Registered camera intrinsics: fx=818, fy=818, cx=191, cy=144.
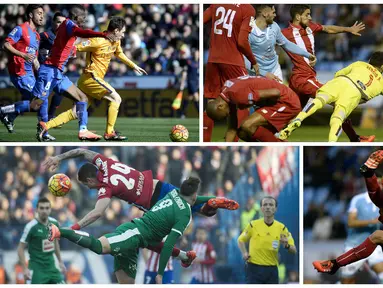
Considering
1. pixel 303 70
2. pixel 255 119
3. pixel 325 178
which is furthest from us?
pixel 325 178

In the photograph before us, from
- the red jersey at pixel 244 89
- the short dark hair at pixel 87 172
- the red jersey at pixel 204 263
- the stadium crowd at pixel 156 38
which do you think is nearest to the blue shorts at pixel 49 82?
the short dark hair at pixel 87 172

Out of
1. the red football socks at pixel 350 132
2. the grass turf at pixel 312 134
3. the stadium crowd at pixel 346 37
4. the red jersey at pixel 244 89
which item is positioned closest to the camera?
the red jersey at pixel 244 89

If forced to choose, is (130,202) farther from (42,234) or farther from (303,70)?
(303,70)

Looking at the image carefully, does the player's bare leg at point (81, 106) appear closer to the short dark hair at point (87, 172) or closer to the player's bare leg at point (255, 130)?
the short dark hair at point (87, 172)

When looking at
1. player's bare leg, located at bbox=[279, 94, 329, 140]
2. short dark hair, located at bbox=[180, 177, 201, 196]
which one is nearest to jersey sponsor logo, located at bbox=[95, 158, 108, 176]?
short dark hair, located at bbox=[180, 177, 201, 196]

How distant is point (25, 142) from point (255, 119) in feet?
9.63

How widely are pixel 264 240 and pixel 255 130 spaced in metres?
1.32

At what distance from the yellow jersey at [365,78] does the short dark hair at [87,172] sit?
2.89 metres

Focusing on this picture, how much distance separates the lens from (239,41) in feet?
29.6

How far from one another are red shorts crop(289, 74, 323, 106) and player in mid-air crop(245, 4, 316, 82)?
7.9 inches

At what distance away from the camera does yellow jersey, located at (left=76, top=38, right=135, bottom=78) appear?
30.4ft

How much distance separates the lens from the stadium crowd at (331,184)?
10602 mm

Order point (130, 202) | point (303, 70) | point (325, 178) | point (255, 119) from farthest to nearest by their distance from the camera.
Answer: point (325, 178) < point (303, 70) < point (130, 202) < point (255, 119)

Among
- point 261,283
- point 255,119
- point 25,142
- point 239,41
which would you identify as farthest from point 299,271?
point 25,142
